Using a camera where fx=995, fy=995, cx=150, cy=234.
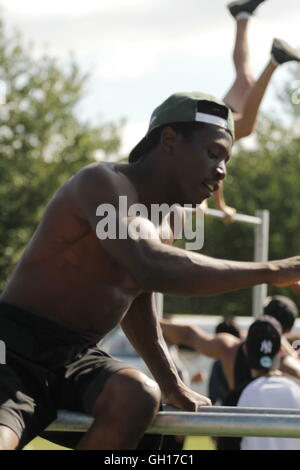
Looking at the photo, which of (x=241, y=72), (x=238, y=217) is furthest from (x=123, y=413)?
(x=238, y=217)

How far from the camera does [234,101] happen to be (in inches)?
276

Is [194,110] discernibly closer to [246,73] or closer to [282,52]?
[282,52]

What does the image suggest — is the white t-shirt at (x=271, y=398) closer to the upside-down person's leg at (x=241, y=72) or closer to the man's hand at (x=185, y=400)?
the man's hand at (x=185, y=400)

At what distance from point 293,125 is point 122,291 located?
38.3 meters

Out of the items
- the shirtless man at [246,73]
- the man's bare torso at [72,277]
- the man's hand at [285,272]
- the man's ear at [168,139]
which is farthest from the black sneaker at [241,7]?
the man's hand at [285,272]

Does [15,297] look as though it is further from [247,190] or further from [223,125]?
[247,190]

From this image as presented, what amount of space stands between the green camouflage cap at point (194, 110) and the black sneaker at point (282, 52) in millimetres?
3520

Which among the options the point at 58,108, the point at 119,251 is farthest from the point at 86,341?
the point at 58,108

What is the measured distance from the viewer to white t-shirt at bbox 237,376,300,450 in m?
5.22

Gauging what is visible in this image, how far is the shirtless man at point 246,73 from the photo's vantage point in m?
6.84

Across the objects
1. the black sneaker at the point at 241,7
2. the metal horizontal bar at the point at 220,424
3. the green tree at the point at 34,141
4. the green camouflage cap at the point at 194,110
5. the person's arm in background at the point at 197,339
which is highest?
the green camouflage cap at the point at 194,110

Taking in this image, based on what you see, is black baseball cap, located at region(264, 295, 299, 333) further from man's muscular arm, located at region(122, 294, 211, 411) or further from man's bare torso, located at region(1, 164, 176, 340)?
man's bare torso, located at region(1, 164, 176, 340)

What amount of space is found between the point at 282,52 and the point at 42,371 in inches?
163

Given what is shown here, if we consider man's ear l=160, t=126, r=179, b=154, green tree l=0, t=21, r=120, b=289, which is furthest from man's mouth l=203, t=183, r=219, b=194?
green tree l=0, t=21, r=120, b=289
